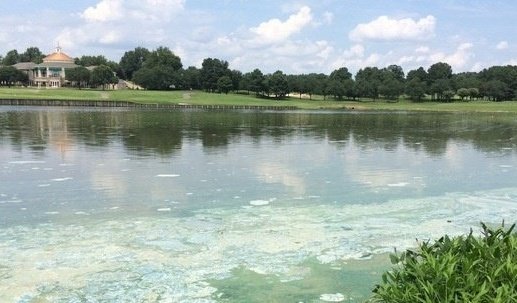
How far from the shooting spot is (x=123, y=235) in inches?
436

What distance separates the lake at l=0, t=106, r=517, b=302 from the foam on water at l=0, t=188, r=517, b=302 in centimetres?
4

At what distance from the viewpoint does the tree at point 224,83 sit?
545ft

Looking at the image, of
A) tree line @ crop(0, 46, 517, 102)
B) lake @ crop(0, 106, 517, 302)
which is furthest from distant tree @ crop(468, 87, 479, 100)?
lake @ crop(0, 106, 517, 302)

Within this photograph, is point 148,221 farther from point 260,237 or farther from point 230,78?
point 230,78

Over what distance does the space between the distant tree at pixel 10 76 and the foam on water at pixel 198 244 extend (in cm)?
19483

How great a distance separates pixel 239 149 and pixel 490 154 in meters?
12.4

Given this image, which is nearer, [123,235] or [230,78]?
[123,235]

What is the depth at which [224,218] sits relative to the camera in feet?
41.4

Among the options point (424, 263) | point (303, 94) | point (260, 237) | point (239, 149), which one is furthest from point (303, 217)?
point (303, 94)

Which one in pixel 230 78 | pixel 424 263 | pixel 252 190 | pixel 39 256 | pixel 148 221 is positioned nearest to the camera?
pixel 424 263

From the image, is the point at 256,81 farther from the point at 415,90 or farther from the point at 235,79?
the point at 415,90

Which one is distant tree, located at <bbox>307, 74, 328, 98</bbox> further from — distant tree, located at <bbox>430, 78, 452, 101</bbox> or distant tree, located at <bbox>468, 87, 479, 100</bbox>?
distant tree, located at <bbox>468, 87, 479, 100</bbox>

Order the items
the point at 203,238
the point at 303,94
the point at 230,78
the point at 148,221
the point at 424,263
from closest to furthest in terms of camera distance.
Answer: the point at 424,263, the point at 203,238, the point at 148,221, the point at 230,78, the point at 303,94

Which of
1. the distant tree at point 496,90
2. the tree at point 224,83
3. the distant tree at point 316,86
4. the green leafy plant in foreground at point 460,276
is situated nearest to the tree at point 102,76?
the tree at point 224,83
